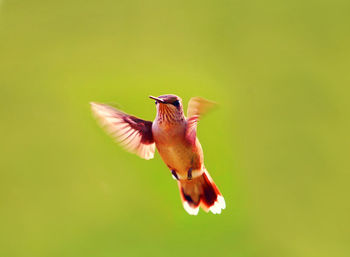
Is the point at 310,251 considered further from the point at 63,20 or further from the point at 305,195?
the point at 63,20

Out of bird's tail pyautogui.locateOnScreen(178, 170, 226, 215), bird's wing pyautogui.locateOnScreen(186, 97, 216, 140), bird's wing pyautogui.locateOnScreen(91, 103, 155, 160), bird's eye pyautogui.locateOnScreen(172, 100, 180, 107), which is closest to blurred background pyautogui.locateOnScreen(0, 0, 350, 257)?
bird's tail pyautogui.locateOnScreen(178, 170, 226, 215)

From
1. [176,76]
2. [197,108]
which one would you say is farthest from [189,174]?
[176,76]

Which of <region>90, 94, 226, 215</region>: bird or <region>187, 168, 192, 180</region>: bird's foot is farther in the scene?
<region>187, 168, 192, 180</region>: bird's foot

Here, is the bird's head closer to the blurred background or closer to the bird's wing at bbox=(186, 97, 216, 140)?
the bird's wing at bbox=(186, 97, 216, 140)

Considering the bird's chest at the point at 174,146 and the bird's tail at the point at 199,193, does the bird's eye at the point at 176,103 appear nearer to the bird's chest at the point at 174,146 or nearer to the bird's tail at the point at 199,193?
the bird's chest at the point at 174,146

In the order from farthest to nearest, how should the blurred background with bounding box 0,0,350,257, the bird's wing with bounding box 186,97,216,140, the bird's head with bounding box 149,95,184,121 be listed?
1. the blurred background with bounding box 0,0,350,257
2. the bird's head with bounding box 149,95,184,121
3. the bird's wing with bounding box 186,97,216,140

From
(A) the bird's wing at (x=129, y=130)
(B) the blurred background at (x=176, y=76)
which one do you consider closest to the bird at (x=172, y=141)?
(A) the bird's wing at (x=129, y=130)

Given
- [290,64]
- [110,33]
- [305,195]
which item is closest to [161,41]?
[110,33]

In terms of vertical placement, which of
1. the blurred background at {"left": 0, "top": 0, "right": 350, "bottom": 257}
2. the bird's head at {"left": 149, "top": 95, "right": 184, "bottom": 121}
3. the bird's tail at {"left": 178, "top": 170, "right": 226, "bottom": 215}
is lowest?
the bird's tail at {"left": 178, "top": 170, "right": 226, "bottom": 215}
